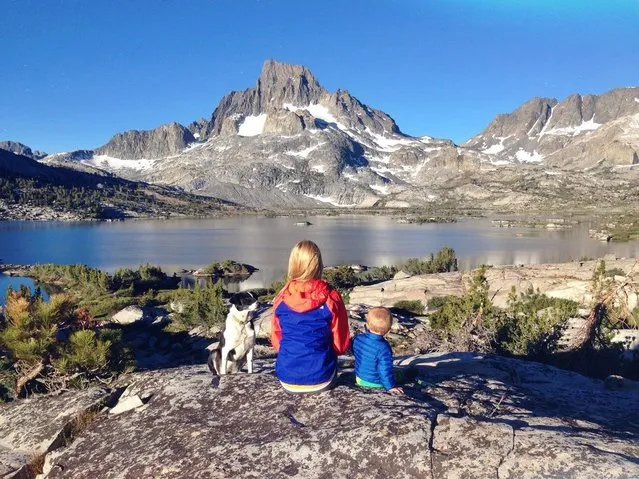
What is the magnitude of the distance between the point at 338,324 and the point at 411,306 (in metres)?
22.6

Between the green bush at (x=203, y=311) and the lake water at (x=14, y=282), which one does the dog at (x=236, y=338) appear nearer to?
the green bush at (x=203, y=311)

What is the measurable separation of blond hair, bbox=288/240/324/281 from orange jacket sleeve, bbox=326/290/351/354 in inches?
13.2

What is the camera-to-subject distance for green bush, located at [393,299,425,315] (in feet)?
87.2

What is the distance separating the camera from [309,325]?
5402 mm

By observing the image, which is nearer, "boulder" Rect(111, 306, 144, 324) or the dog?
the dog

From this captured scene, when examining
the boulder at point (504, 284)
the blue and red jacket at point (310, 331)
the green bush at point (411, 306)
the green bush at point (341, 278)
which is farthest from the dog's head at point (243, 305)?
the green bush at point (341, 278)

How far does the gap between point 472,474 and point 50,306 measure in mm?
9943

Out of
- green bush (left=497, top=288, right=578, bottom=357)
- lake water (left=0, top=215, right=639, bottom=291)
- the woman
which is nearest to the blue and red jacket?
the woman

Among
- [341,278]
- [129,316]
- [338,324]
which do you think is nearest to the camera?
[338,324]

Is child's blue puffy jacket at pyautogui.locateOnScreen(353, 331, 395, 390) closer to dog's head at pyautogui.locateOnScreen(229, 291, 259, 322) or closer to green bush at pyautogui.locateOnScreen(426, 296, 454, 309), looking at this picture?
dog's head at pyautogui.locateOnScreen(229, 291, 259, 322)

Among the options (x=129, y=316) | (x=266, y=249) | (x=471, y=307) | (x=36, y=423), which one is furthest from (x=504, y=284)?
(x=266, y=249)

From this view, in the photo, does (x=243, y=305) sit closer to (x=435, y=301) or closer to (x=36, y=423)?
(x=36, y=423)

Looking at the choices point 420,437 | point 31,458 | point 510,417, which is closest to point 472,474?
point 420,437

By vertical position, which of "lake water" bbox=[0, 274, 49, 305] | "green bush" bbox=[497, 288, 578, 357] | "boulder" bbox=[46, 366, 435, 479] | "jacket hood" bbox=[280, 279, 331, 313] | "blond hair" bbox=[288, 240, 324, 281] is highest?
"blond hair" bbox=[288, 240, 324, 281]
